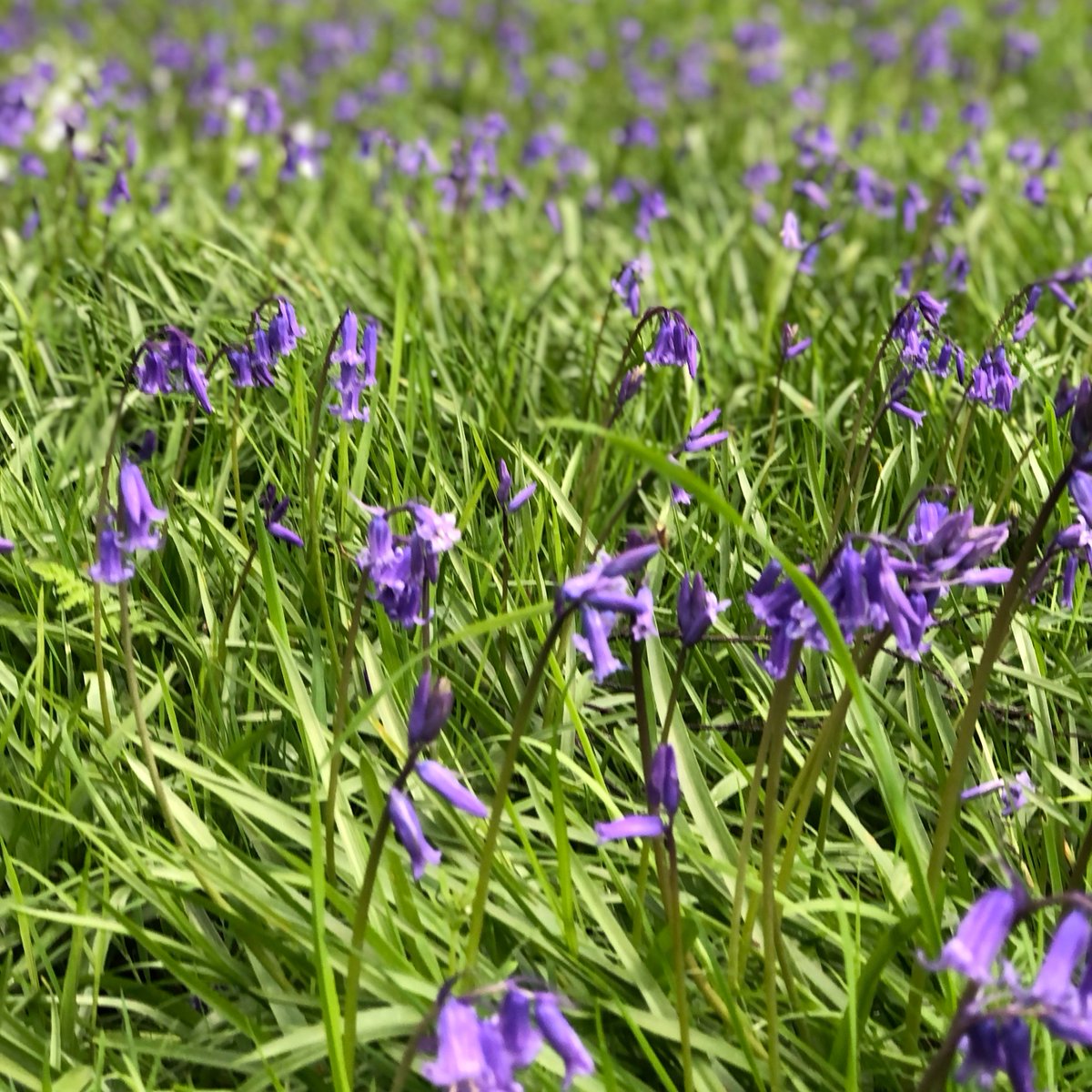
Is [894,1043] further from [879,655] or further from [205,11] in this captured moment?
[205,11]

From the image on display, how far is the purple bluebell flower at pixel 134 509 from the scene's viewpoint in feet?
7.66

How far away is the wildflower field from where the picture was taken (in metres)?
2.18

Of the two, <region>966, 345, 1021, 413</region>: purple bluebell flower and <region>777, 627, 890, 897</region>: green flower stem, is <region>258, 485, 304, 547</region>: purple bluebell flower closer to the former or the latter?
<region>777, 627, 890, 897</region>: green flower stem

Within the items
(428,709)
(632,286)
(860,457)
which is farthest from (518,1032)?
(632,286)

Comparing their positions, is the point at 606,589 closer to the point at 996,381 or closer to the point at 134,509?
the point at 134,509

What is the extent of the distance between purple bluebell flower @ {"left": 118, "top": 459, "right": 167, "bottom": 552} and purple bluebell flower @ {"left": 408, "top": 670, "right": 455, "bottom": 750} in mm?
651

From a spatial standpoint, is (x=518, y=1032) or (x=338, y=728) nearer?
(x=518, y=1032)

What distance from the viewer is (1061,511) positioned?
3539mm

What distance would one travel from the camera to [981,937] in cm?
164

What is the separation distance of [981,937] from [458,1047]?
630mm

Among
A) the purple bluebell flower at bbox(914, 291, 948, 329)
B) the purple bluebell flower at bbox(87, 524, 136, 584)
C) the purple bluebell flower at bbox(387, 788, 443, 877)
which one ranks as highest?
the purple bluebell flower at bbox(914, 291, 948, 329)

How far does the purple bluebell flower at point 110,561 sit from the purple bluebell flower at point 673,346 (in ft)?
4.07

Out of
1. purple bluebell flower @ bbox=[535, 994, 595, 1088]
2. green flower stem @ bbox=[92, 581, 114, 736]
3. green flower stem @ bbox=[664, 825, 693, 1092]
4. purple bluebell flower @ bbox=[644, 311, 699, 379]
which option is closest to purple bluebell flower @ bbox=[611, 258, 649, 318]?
purple bluebell flower @ bbox=[644, 311, 699, 379]

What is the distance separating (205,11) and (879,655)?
31.3 feet
